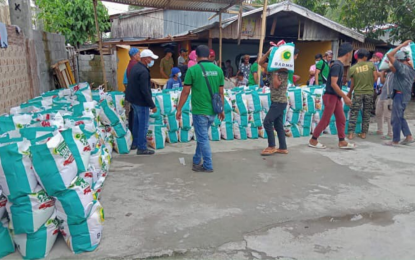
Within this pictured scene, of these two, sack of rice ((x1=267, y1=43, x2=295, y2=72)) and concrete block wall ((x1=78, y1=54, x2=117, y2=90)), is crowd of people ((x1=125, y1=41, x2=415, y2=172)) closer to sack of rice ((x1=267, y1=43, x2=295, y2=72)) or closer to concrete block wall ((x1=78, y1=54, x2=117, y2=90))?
sack of rice ((x1=267, y1=43, x2=295, y2=72))

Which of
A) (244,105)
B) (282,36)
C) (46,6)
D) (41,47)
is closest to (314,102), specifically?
(244,105)

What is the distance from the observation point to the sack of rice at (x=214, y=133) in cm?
613

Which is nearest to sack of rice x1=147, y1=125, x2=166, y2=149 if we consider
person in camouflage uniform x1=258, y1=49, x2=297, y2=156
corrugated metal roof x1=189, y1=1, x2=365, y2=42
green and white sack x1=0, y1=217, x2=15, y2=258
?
person in camouflage uniform x1=258, y1=49, x2=297, y2=156

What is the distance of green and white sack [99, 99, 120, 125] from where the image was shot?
496 cm

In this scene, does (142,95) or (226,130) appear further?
(226,130)

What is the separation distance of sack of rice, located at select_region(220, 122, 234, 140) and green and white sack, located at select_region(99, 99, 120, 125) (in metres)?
2.06

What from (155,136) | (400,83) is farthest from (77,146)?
(400,83)

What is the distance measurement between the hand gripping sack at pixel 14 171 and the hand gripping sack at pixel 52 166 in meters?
0.07

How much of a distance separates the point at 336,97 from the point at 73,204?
464cm

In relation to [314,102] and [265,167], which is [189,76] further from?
[314,102]

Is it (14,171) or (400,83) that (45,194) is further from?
(400,83)

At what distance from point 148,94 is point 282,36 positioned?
10.4 m

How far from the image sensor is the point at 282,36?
1384 centimetres

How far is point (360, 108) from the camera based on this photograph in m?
6.69
